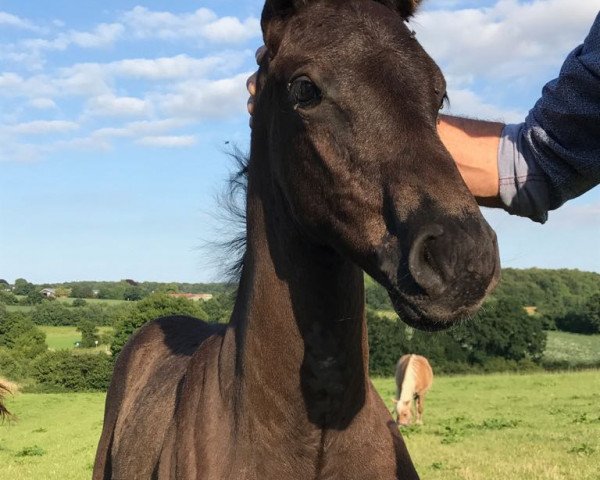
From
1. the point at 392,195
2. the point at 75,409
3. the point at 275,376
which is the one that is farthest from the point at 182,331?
the point at 75,409

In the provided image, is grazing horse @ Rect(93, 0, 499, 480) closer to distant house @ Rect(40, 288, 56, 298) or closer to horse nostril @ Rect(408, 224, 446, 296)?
horse nostril @ Rect(408, 224, 446, 296)

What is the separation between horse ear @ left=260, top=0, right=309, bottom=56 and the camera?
8.65 ft

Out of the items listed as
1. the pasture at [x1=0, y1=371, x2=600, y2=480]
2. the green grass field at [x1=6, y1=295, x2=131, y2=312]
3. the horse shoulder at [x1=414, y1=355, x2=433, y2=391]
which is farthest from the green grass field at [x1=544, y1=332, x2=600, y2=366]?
the green grass field at [x1=6, y1=295, x2=131, y2=312]

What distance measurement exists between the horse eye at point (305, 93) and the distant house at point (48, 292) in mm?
62470

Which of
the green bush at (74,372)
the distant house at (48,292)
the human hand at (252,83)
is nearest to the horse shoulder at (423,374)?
the human hand at (252,83)

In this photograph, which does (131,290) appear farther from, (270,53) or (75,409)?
(270,53)

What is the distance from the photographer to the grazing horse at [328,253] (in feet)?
6.53

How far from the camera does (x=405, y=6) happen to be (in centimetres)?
281

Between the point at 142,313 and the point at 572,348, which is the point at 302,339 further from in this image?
the point at 572,348

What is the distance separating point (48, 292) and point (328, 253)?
65.5 meters

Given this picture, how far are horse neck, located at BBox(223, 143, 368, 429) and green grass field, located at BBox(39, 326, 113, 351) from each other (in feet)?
133

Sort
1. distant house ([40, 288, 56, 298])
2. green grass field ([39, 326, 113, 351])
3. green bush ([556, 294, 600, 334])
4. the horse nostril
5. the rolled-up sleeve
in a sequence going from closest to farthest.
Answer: the horse nostril < the rolled-up sleeve < green grass field ([39, 326, 113, 351]) < green bush ([556, 294, 600, 334]) < distant house ([40, 288, 56, 298])

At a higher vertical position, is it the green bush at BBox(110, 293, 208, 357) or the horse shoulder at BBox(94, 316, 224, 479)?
the horse shoulder at BBox(94, 316, 224, 479)

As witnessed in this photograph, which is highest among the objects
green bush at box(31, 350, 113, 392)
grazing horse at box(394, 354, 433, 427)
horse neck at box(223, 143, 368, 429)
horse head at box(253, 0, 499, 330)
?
horse head at box(253, 0, 499, 330)
